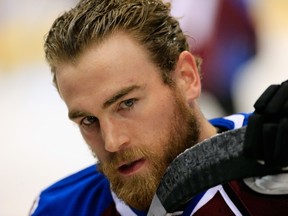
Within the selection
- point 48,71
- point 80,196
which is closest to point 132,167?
point 80,196

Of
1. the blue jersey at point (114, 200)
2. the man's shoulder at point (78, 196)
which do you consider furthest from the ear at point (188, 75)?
the man's shoulder at point (78, 196)

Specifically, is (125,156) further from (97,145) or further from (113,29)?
(113,29)

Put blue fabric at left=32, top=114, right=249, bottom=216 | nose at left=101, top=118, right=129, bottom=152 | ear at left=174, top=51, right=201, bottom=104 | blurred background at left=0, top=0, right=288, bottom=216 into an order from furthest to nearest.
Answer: blurred background at left=0, top=0, right=288, bottom=216 < blue fabric at left=32, top=114, right=249, bottom=216 < ear at left=174, top=51, right=201, bottom=104 < nose at left=101, top=118, right=129, bottom=152

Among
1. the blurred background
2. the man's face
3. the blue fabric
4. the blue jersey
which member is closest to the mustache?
the man's face

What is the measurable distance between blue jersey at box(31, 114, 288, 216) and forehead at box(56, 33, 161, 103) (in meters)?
0.21

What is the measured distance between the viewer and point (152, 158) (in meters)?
0.99

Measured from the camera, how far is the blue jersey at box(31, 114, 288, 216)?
96cm

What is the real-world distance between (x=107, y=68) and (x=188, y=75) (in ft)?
0.58

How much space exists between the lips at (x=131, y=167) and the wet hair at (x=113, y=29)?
15 cm

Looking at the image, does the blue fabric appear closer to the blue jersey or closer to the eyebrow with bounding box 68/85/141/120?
the blue jersey

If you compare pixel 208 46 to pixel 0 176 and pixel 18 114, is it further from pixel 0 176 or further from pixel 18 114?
pixel 0 176

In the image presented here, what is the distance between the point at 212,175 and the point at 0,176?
1.16 m

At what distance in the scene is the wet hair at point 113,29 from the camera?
105 centimetres

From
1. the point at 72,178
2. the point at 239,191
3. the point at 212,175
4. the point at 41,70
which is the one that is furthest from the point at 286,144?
the point at 41,70
